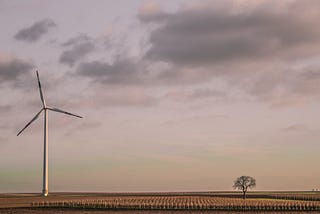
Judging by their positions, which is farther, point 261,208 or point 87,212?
point 261,208

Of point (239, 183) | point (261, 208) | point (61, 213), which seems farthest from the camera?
point (239, 183)

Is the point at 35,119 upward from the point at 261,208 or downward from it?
upward

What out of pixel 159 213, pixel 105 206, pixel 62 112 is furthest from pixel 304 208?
pixel 62 112

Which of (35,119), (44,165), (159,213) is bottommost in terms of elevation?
(159,213)

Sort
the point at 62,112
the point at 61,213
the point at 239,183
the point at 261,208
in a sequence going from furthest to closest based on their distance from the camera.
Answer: the point at 239,183, the point at 62,112, the point at 261,208, the point at 61,213

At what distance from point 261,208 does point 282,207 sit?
381 cm

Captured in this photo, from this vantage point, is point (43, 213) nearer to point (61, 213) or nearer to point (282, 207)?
point (61, 213)

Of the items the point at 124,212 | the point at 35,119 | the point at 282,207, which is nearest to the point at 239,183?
the point at 282,207

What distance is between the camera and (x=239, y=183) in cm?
13412

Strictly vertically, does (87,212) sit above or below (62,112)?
below

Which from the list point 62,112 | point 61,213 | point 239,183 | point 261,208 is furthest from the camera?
point 239,183

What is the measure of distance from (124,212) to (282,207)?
28.2 meters

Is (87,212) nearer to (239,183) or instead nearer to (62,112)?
(62,112)

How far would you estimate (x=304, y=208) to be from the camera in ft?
290
